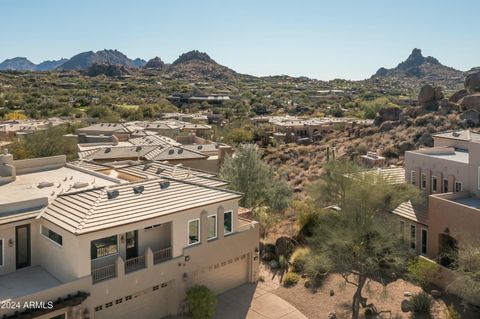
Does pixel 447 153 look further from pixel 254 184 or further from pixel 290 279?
pixel 290 279

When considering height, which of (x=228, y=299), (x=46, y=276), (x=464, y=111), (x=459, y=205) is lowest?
(x=228, y=299)

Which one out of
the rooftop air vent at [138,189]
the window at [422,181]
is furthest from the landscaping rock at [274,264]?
the window at [422,181]

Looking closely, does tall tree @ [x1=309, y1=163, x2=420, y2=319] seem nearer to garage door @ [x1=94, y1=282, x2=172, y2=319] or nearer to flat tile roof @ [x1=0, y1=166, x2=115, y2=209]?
garage door @ [x1=94, y1=282, x2=172, y2=319]

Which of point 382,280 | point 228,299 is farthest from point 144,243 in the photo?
point 382,280

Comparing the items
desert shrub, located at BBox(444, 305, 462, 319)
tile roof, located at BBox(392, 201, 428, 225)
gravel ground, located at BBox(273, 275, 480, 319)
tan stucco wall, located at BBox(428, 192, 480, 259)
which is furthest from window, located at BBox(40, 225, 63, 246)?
tile roof, located at BBox(392, 201, 428, 225)

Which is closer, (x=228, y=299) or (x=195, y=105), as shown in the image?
(x=228, y=299)

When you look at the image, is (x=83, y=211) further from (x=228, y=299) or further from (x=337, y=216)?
(x=337, y=216)

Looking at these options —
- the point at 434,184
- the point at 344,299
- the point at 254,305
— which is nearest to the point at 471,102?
the point at 434,184
